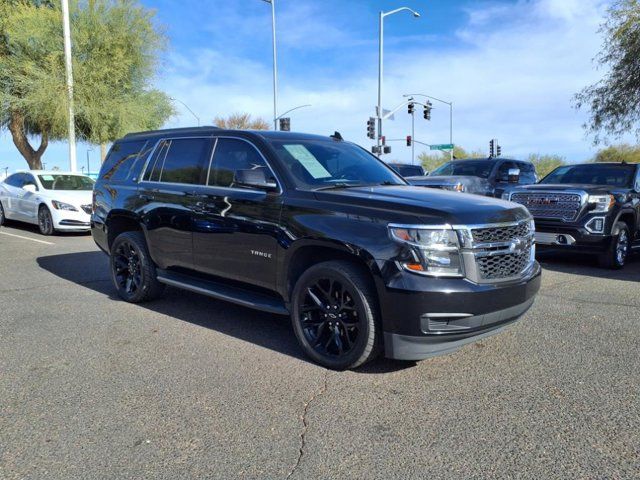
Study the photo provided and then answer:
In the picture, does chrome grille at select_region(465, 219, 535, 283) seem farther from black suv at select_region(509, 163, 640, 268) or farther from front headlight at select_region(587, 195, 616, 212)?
front headlight at select_region(587, 195, 616, 212)

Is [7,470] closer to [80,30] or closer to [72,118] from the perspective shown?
[72,118]

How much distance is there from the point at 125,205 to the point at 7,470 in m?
3.77

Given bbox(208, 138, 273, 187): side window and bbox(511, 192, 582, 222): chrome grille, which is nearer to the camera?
bbox(208, 138, 273, 187): side window

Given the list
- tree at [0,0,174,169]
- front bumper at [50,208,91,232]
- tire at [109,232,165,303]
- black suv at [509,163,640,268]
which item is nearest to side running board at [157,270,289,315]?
tire at [109,232,165,303]

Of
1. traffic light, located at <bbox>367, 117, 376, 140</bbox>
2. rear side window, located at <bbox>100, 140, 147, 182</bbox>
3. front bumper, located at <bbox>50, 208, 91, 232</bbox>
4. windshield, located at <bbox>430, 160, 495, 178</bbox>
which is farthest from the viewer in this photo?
traffic light, located at <bbox>367, 117, 376, 140</bbox>

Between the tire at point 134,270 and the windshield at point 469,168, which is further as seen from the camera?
the windshield at point 469,168

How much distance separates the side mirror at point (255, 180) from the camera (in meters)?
4.46

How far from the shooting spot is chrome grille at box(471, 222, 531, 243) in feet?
12.6

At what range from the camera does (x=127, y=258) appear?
245 inches

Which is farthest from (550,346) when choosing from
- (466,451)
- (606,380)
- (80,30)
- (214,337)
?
(80,30)

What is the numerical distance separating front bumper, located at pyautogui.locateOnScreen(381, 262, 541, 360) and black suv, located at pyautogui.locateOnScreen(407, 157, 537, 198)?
7207 millimetres

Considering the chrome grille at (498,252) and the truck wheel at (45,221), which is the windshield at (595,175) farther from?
the truck wheel at (45,221)

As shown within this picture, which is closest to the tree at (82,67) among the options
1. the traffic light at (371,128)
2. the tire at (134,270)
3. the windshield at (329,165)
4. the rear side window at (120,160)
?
the traffic light at (371,128)

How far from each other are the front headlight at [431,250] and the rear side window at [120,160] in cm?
379
